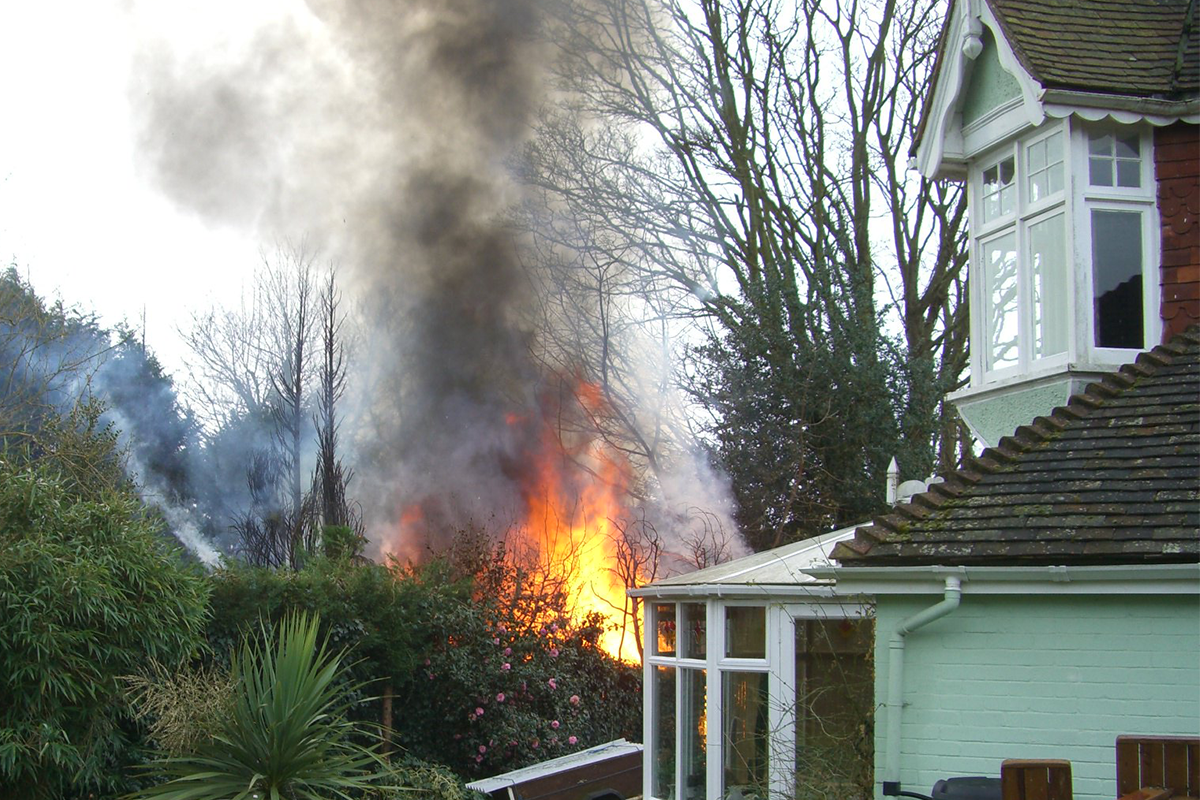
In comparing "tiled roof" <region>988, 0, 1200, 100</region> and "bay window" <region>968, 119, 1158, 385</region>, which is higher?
"tiled roof" <region>988, 0, 1200, 100</region>

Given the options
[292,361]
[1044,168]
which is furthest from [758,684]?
[292,361]

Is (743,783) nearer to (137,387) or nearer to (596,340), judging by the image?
(596,340)

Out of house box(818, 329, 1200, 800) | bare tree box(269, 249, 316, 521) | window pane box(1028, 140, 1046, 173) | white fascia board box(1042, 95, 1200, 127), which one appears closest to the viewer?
house box(818, 329, 1200, 800)

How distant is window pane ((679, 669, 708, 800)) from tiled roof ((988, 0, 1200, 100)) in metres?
6.08

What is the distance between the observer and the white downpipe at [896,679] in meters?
7.47

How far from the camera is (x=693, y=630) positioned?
10.9m

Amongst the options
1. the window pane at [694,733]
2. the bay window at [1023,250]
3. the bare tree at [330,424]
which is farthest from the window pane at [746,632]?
the bare tree at [330,424]

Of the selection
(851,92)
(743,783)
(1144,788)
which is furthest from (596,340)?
(1144,788)

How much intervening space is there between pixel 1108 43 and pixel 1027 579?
5.06 m

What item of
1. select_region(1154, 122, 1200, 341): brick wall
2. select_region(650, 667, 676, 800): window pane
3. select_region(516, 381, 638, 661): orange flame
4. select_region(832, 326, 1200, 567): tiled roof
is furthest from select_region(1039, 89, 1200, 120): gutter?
select_region(516, 381, 638, 661): orange flame

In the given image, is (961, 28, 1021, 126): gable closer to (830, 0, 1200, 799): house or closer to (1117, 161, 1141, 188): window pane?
(830, 0, 1200, 799): house

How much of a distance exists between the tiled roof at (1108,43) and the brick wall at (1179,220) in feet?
1.27

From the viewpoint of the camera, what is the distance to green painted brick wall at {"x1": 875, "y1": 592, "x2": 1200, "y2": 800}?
7.07 meters

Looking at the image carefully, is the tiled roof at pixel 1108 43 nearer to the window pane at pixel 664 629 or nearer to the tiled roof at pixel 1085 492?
the tiled roof at pixel 1085 492
